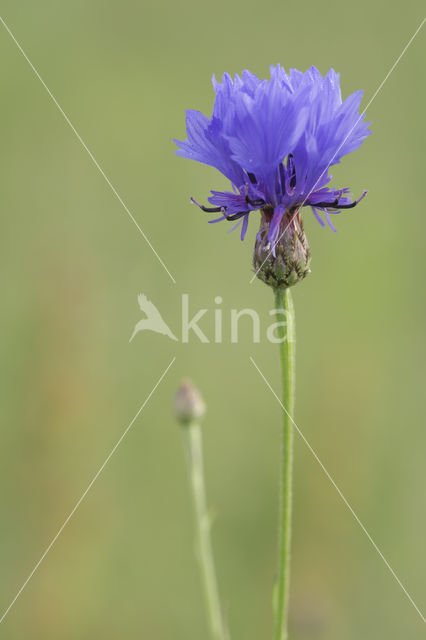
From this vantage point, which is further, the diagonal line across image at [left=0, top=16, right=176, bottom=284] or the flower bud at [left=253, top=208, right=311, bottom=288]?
the diagonal line across image at [left=0, top=16, right=176, bottom=284]

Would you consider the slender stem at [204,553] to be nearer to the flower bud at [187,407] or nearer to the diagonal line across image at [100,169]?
the flower bud at [187,407]

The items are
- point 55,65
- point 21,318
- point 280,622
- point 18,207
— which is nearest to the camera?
point 280,622

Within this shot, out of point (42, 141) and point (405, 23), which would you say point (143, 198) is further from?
point (405, 23)

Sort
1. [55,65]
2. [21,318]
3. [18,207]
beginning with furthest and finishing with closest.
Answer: [55,65], [18,207], [21,318]

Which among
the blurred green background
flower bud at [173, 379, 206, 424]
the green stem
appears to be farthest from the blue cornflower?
the blurred green background

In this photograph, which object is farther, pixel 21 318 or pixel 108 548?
pixel 21 318

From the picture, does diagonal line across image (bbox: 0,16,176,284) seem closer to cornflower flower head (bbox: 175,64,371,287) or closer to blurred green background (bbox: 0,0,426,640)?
blurred green background (bbox: 0,0,426,640)

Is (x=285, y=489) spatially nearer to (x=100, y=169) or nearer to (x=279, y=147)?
(x=279, y=147)

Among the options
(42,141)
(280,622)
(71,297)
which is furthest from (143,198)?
(280,622)
